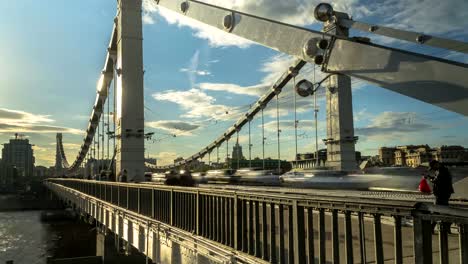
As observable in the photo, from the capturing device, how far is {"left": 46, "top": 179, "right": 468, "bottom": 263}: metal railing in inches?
133

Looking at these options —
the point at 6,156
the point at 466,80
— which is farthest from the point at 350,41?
the point at 6,156

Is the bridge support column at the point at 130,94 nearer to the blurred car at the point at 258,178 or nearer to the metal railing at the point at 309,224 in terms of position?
the blurred car at the point at 258,178

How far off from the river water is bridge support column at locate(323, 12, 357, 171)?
25.1 meters

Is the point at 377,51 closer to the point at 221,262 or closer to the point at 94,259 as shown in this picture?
the point at 221,262

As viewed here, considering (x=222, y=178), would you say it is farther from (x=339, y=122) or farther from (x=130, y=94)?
(x=339, y=122)

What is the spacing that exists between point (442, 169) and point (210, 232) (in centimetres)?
404

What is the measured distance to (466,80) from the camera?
5977 millimetres

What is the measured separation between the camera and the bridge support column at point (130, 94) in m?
28.5

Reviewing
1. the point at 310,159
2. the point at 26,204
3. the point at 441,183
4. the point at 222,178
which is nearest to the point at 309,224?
the point at 441,183

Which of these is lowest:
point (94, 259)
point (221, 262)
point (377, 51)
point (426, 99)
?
point (94, 259)

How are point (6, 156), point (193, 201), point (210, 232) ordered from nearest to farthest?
1. point (210, 232)
2. point (193, 201)
3. point (6, 156)

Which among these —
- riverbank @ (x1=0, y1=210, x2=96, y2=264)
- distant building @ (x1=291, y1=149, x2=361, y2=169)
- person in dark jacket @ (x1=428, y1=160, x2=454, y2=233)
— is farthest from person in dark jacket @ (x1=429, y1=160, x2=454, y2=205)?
distant building @ (x1=291, y1=149, x2=361, y2=169)

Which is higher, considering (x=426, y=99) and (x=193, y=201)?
(x=426, y=99)

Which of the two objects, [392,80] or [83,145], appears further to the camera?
[83,145]
